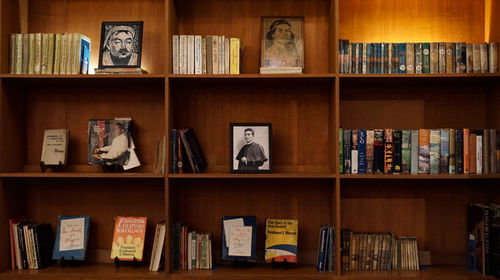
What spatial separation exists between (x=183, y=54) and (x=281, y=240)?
1188 mm

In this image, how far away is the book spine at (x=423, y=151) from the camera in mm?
2568

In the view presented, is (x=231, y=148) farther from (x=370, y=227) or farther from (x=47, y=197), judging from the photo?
(x=47, y=197)

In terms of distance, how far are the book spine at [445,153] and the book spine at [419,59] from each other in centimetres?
37

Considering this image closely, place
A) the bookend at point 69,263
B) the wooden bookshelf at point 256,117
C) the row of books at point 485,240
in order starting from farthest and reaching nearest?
the wooden bookshelf at point 256,117
the bookend at point 69,263
the row of books at point 485,240

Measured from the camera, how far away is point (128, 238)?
271cm

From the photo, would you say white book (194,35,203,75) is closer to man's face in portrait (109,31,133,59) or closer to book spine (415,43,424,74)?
man's face in portrait (109,31,133,59)

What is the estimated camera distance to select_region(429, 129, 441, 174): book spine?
8.43 ft

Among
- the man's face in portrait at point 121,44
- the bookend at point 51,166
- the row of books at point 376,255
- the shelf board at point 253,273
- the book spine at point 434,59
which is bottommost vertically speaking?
the shelf board at point 253,273

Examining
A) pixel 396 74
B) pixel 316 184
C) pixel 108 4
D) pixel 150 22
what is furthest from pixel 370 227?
pixel 108 4

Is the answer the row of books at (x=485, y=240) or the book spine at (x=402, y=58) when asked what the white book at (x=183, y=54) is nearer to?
the book spine at (x=402, y=58)

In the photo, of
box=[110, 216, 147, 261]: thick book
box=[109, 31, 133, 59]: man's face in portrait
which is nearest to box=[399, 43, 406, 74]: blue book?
box=[109, 31, 133, 59]: man's face in portrait

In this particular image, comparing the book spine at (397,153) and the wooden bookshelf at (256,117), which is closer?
the book spine at (397,153)

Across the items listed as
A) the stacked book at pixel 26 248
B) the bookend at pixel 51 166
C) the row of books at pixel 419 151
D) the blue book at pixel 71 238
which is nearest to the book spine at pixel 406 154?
the row of books at pixel 419 151

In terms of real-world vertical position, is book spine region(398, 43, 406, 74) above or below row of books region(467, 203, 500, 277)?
above
